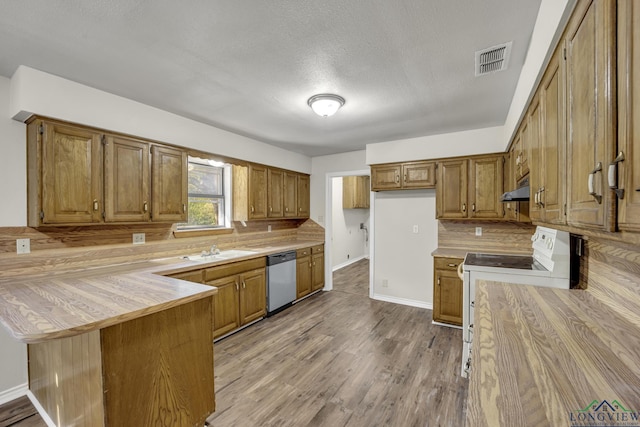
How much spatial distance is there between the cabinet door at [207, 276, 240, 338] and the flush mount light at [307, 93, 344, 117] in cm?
207

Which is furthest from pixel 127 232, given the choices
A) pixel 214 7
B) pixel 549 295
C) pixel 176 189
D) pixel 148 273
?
pixel 549 295

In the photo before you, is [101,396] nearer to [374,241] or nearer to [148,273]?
[148,273]

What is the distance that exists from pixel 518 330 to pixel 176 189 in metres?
3.08

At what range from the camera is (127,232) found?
2.86 m

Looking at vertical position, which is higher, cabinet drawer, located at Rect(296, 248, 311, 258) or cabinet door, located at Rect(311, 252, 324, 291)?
cabinet drawer, located at Rect(296, 248, 311, 258)

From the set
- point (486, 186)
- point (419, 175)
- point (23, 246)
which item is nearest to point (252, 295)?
point (23, 246)

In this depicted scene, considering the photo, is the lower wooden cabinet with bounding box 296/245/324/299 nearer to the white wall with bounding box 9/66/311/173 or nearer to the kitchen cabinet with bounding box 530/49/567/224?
the white wall with bounding box 9/66/311/173

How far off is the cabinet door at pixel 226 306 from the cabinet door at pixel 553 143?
9.46 feet

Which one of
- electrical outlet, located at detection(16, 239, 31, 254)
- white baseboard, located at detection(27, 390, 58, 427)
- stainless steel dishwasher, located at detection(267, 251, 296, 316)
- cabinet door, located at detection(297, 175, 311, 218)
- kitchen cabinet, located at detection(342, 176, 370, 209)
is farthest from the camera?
kitchen cabinet, located at detection(342, 176, 370, 209)

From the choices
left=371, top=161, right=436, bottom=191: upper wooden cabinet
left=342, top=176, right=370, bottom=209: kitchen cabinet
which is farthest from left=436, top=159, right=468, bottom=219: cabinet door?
left=342, top=176, right=370, bottom=209: kitchen cabinet

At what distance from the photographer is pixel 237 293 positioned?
10.7 feet

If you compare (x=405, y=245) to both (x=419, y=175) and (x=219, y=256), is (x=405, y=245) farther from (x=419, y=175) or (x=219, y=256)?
(x=219, y=256)

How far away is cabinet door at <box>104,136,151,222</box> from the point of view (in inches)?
96.8

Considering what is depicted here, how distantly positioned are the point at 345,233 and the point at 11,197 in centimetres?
584
